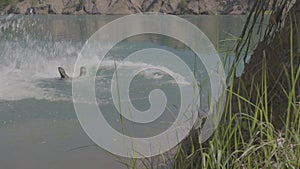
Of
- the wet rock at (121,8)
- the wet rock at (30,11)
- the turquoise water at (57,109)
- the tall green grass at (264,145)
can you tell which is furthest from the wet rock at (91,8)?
the tall green grass at (264,145)

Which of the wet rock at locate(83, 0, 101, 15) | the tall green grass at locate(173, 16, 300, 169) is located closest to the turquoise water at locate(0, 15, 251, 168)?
the tall green grass at locate(173, 16, 300, 169)

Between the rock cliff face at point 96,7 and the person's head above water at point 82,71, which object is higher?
the person's head above water at point 82,71

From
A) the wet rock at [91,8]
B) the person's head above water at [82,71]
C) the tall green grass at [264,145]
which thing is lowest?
the wet rock at [91,8]

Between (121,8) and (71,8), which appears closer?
(121,8)

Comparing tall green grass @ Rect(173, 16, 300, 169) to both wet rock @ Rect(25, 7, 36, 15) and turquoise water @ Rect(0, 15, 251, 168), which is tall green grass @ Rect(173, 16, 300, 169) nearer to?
turquoise water @ Rect(0, 15, 251, 168)

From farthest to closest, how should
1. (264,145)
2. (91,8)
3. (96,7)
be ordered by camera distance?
(91,8), (96,7), (264,145)

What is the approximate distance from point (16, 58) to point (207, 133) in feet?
26.6

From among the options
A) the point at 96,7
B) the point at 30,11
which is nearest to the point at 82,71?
the point at 96,7

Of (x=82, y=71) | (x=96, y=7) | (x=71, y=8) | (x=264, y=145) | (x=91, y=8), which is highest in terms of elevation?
(x=264, y=145)

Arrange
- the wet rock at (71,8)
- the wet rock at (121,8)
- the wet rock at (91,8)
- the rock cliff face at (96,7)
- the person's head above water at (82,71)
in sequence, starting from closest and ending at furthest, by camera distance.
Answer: the person's head above water at (82,71) → the rock cliff face at (96,7) → the wet rock at (121,8) → the wet rock at (91,8) → the wet rock at (71,8)

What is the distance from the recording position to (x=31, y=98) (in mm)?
5160

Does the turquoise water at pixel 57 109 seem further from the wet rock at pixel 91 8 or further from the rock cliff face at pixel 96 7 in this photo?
the wet rock at pixel 91 8

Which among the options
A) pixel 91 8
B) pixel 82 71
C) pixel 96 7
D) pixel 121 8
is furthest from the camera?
pixel 91 8

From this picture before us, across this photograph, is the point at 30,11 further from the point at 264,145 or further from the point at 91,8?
the point at 264,145
